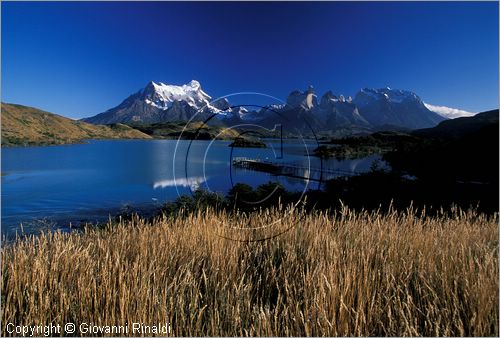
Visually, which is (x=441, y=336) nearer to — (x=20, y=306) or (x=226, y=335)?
(x=226, y=335)

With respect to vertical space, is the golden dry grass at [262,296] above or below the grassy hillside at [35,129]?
below

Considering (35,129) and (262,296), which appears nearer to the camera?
(262,296)

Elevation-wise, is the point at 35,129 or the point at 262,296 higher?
the point at 35,129

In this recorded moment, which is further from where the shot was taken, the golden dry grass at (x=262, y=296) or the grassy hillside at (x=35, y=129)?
the grassy hillside at (x=35, y=129)

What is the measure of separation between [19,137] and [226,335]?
176009 millimetres

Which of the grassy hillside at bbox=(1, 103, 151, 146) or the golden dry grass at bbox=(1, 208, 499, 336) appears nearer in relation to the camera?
the golden dry grass at bbox=(1, 208, 499, 336)

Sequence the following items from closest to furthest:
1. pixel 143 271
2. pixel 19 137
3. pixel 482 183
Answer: pixel 143 271 → pixel 482 183 → pixel 19 137

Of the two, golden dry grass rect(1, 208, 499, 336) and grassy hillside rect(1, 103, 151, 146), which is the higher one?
grassy hillside rect(1, 103, 151, 146)

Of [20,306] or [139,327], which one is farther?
[20,306]

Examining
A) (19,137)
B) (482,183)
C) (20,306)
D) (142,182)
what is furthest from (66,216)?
(19,137)

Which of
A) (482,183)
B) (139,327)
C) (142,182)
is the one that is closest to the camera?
(139,327)

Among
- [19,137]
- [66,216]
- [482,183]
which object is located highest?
[19,137]

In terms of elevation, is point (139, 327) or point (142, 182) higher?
point (139, 327)

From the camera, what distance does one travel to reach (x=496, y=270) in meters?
3.23
